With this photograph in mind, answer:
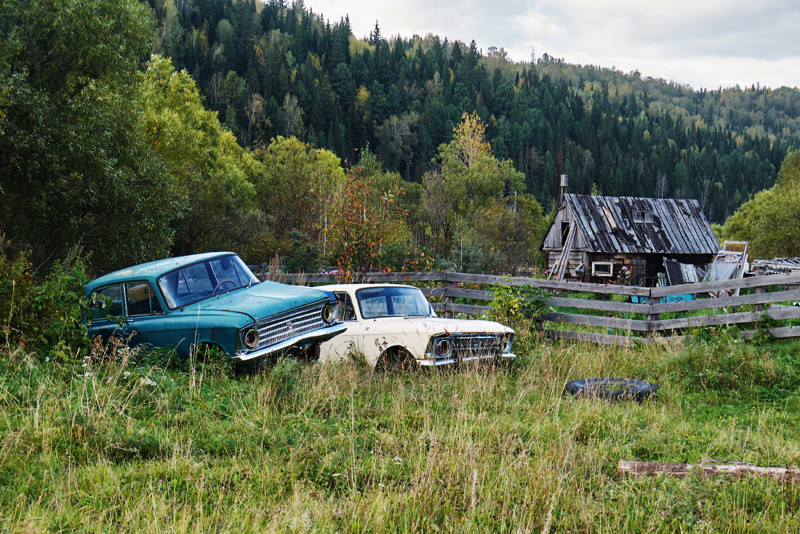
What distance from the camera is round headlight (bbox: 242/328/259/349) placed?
6.70 metres

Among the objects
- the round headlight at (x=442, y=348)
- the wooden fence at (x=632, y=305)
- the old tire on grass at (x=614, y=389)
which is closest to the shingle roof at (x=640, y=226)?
the wooden fence at (x=632, y=305)

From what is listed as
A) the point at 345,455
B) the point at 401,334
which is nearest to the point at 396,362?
the point at 401,334

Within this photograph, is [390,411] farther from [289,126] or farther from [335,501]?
[289,126]

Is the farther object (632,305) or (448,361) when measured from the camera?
(632,305)

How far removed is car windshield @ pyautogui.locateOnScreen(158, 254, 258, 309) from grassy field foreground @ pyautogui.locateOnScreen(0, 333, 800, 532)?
111cm

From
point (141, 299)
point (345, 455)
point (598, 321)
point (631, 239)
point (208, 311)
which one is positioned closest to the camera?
point (345, 455)

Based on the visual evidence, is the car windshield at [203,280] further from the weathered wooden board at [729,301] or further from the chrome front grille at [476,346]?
the weathered wooden board at [729,301]

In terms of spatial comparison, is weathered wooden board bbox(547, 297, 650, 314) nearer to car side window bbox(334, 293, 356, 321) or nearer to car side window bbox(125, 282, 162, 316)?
car side window bbox(334, 293, 356, 321)

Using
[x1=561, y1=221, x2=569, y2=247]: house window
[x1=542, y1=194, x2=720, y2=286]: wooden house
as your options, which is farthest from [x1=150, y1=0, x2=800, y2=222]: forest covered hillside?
[x1=542, y1=194, x2=720, y2=286]: wooden house

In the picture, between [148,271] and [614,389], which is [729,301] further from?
[148,271]

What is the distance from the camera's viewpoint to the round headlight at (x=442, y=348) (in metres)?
7.44

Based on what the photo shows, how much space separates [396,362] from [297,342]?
4.26ft

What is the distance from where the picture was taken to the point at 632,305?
Answer: 10844 millimetres

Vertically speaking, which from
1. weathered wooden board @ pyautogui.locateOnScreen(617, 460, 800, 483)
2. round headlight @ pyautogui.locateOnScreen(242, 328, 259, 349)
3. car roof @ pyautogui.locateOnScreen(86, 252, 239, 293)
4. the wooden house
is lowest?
weathered wooden board @ pyautogui.locateOnScreen(617, 460, 800, 483)
